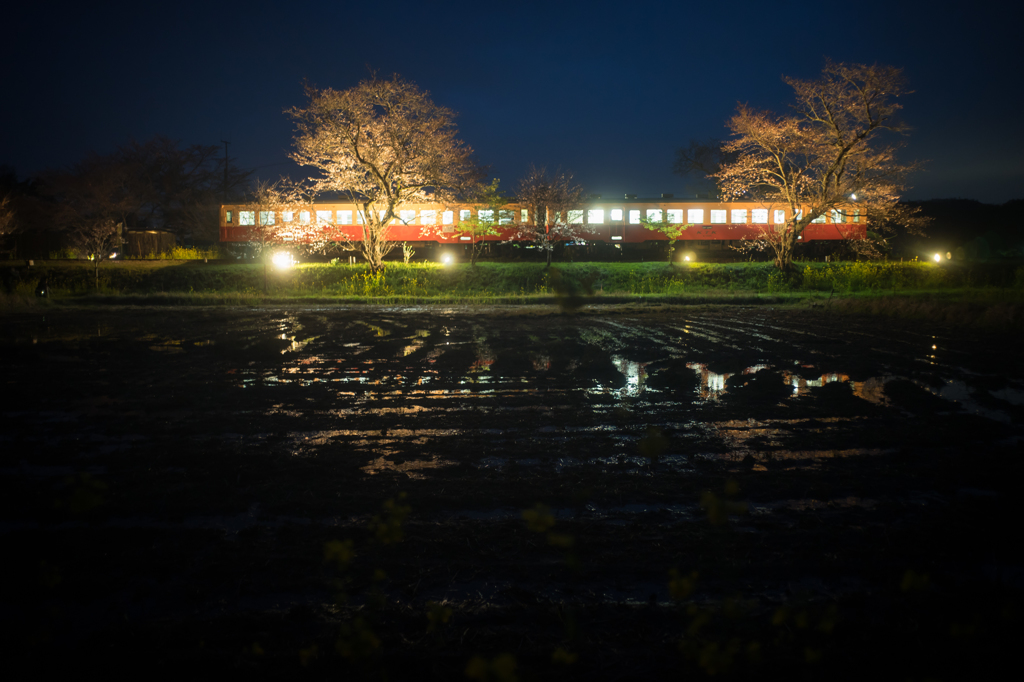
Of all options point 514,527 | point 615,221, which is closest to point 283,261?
point 615,221

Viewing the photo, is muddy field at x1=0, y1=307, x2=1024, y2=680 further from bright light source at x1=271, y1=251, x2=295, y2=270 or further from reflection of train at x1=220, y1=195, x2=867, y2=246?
reflection of train at x1=220, y1=195, x2=867, y2=246

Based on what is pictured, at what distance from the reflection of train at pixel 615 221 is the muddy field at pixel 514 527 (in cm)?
2240

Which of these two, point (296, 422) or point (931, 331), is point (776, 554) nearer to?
point (296, 422)

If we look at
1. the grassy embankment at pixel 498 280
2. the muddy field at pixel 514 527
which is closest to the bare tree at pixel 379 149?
the grassy embankment at pixel 498 280

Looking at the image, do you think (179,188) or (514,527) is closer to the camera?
(514,527)

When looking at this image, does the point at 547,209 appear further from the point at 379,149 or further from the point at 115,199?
the point at 115,199

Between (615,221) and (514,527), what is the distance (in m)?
28.0

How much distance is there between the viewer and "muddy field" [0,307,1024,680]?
6.56 ft

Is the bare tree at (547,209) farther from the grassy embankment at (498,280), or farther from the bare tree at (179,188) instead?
the bare tree at (179,188)

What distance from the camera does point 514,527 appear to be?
2863mm

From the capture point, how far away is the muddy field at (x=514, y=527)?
1998 millimetres

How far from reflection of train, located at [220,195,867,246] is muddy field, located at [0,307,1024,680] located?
22.4m

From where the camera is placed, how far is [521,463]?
3.77 m

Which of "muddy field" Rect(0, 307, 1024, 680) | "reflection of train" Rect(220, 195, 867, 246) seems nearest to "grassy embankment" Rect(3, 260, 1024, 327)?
"reflection of train" Rect(220, 195, 867, 246)
